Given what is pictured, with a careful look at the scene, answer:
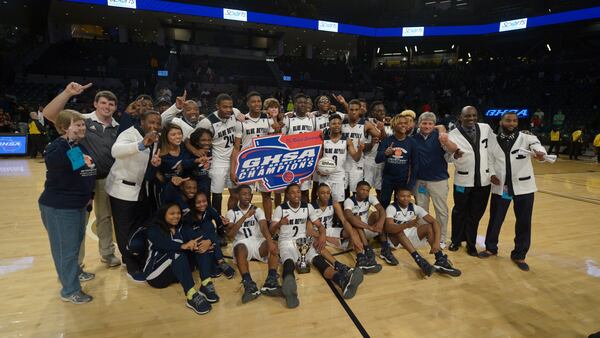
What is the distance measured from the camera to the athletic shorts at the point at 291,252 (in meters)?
3.67

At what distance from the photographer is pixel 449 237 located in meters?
4.98

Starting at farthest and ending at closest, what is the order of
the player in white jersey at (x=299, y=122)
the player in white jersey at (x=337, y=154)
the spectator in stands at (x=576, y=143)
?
the spectator in stands at (x=576, y=143)
the player in white jersey at (x=299, y=122)
the player in white jersey at (x=337, y=154)

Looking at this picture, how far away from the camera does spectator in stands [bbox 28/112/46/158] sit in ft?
34.2

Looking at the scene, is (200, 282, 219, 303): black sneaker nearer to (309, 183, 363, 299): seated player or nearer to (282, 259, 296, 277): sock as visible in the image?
(282, 259, 296, 277): sock

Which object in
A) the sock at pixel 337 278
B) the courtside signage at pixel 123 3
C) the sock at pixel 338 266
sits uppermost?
the courtside signage at pixel 123 3

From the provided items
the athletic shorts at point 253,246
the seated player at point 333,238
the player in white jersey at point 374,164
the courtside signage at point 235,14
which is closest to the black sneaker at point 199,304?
the athletic shorts at point 253,246

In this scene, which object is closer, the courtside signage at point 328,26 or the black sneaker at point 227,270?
the black sneaker at point 227,270

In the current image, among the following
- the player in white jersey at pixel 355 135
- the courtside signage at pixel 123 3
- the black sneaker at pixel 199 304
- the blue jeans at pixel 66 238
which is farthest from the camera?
the courtside signage at pixel 123 3

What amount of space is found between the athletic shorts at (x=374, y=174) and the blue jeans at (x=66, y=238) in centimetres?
348

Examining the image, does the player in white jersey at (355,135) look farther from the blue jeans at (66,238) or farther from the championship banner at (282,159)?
the blue jeans at (66,238)

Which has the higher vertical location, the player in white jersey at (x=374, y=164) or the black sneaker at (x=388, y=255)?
the player in white jersey at (x=374, y=164)

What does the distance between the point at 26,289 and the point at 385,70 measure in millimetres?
29549

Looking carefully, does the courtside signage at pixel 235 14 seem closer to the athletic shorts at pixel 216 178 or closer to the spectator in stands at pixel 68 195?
the athletic shorts at pixel 216 178

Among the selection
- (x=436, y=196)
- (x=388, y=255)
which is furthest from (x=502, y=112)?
(x=388, y=255)
